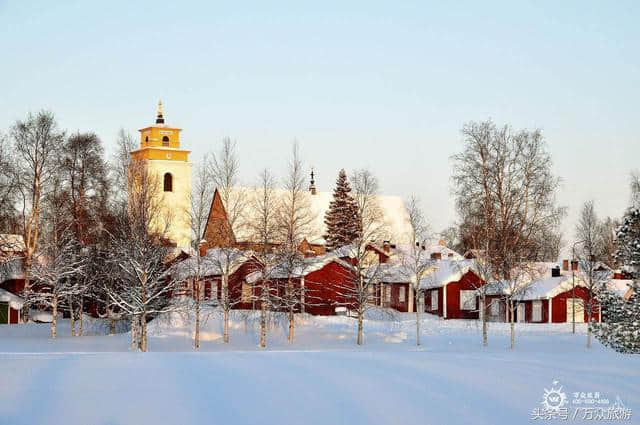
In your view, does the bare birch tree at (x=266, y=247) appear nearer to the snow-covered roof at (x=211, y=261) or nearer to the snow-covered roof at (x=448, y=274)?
the snow-covered roof at (x=211, y=261)

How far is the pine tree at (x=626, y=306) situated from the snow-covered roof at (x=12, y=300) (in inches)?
1481

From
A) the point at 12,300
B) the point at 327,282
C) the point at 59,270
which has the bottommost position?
the point at 12,300

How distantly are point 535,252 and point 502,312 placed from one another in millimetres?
4181

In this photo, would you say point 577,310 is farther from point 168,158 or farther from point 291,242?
point 168,158

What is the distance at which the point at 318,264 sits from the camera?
5616 centimetres

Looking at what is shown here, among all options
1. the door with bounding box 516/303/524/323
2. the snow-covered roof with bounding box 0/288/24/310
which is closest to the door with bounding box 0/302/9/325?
the snow-covered roof with bounding box 0/288/24/310

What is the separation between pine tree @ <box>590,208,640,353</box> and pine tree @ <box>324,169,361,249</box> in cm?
4061

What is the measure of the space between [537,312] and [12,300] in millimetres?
30848

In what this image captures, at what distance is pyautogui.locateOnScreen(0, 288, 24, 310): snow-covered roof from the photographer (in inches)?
2350

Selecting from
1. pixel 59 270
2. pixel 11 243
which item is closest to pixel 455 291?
pixel 59 270

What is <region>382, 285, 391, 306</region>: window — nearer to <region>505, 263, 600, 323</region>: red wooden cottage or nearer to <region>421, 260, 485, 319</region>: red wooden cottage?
<region>421, 260, 485, 319</region>: red wooden cottage

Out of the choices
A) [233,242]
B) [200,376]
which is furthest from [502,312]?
[200,376]

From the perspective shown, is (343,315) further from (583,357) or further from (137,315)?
(583,357)

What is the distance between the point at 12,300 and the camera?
60.0m
